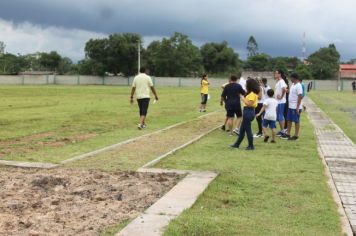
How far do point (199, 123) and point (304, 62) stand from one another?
9379 centimetres

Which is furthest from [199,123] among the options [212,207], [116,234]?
[116,234]

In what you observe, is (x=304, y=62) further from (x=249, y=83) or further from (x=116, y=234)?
(x=116, y=234)

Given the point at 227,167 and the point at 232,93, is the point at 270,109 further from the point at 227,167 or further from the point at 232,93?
the point at 227,167

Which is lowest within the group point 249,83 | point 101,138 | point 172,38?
point 101,138

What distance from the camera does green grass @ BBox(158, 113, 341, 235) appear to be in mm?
5449

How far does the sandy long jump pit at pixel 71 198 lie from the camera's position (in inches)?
215

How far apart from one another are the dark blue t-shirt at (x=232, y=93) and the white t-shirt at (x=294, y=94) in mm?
1262

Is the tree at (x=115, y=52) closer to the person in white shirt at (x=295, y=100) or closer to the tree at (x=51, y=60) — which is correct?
the tree at (x=51, y=60)

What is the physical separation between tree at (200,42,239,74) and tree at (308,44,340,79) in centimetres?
1496

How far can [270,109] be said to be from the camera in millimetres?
12930

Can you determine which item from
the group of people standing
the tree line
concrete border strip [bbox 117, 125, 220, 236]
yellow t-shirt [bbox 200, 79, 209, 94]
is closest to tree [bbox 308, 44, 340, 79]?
the tree line

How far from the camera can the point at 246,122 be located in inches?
454

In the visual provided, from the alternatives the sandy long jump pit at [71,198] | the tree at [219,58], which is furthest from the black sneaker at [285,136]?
the tree at [219,58]

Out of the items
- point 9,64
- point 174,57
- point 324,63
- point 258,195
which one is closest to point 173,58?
point 174,57
